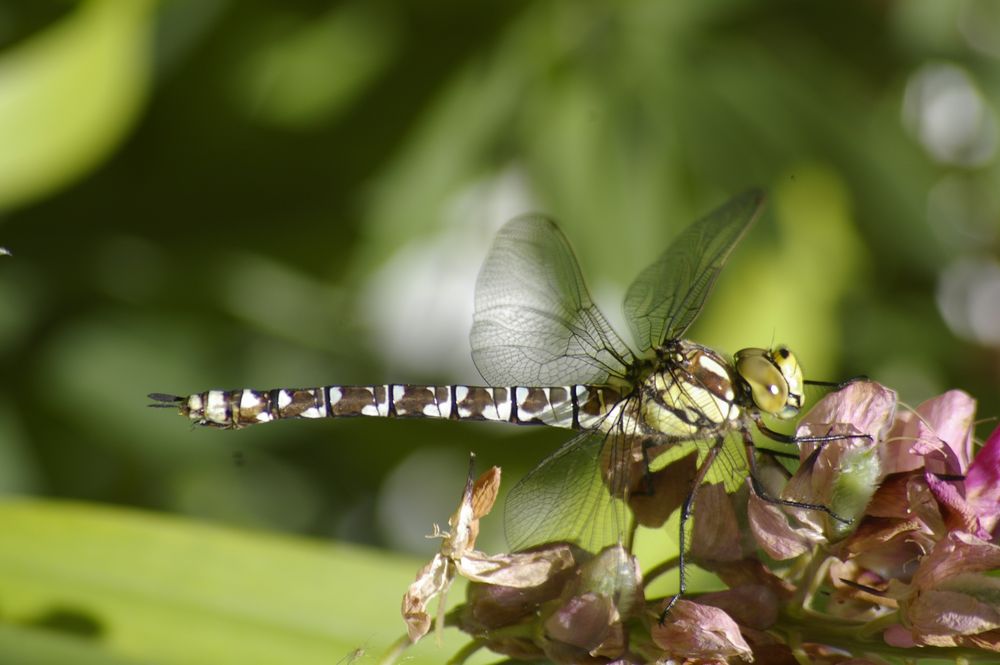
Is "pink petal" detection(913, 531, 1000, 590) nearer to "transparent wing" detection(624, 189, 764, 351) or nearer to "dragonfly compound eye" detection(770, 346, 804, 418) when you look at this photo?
"dragonfly compound eye" detection(770, 346, 804, 418)

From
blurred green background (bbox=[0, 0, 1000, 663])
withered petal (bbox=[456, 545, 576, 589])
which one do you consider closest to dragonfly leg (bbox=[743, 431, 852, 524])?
withered petal (bbox=[456, 545, 576, 589])

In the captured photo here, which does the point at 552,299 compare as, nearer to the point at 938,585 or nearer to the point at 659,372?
the point at 659,372

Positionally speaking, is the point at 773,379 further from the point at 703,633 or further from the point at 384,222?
the point at 384,222

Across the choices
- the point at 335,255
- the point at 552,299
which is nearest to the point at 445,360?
the point at 335,255

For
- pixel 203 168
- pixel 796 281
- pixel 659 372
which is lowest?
pixel 659 372

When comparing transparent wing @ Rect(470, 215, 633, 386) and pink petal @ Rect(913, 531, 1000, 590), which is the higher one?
transparent wing @ Rect(470, 215, 633, 386)

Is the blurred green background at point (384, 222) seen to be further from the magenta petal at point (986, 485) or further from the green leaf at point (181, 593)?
the magenta petal at point (986, 485)

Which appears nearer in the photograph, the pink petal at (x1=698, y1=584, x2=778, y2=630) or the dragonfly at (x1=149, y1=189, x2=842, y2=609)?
the pink petal at (x1=698, y1=584, x2=778, y2=630)

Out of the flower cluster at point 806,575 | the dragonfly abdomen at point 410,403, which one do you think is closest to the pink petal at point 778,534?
the flower cluster at point 806,575
